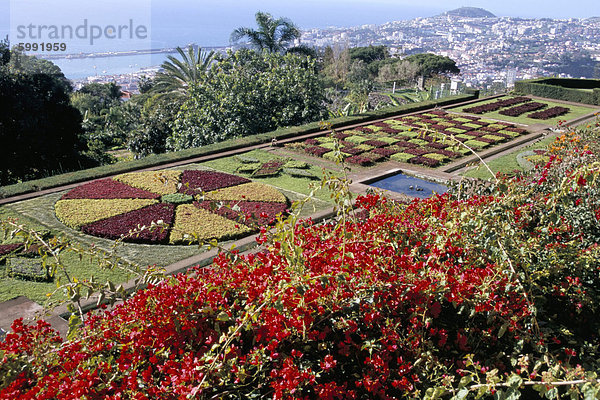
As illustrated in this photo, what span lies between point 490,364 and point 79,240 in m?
A: 7.38

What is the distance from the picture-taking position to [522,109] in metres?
21.5

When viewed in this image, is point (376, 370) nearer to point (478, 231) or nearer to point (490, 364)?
point (490, 364)

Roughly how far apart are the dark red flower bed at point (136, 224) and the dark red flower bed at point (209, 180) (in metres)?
1.42

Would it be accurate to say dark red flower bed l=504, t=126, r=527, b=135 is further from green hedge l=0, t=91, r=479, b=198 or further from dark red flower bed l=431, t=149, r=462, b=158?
dark red flower bed l=431, t=149, r=462, b=158

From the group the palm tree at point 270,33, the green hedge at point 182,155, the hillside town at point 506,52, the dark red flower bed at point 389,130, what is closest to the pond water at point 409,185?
the dark red flower bed at point 389,130

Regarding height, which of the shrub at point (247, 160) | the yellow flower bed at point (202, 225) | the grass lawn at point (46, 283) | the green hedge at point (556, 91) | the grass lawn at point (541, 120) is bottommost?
the grass lawn at point (46, 283)

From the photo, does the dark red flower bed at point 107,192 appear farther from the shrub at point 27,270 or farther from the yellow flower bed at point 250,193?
the shrub at point 27,270

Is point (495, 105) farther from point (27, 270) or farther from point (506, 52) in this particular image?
point (506, 52)

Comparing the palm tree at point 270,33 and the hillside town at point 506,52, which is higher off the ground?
the hillside town at point 506,52

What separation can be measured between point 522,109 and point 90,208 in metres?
18.7

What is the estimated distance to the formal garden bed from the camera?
45.9 ft

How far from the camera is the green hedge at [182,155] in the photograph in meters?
11.0

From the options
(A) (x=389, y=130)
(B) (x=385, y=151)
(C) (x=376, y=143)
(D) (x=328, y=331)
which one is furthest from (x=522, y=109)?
(D) (x=328, y=331)

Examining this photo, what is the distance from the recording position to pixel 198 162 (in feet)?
43.8
